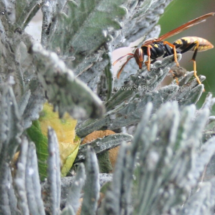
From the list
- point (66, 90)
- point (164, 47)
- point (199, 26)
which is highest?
point (199, 26)

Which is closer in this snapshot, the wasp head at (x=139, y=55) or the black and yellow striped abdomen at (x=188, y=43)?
the wasp head at (x=139, y=55)

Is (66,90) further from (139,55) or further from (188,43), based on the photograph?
(188,43)

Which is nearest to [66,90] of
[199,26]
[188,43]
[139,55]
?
[139,55]

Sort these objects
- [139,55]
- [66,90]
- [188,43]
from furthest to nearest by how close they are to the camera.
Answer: [188,43]
[139,55]
[66,90]

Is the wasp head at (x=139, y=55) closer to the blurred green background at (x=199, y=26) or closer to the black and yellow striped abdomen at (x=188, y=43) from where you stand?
the black and yellow striped abdomen at (x=188, y=43)

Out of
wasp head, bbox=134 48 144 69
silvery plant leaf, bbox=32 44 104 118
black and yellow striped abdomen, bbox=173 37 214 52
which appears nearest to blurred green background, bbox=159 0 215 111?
black and yellow striped abdomen, bbox=173 37 214 52

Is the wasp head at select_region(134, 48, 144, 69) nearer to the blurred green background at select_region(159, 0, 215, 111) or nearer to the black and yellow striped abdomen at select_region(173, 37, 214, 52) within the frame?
the black and yellow striped abdomen at select_region(173, 37, 214, 52)

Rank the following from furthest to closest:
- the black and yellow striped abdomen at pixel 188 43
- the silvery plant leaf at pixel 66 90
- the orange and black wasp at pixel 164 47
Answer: the black and yellow striped abdomen at pixel 188 43 < the orange and black wasp at pixel 164 47 < the silvery plant leaf at pixel 66 90

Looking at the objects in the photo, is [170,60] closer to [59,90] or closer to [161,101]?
[161,101]

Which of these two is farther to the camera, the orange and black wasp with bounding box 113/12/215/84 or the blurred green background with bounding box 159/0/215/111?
the blurred green background with bounding box 159/0/215/111

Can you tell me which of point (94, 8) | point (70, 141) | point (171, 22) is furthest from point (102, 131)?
point (171, 22)

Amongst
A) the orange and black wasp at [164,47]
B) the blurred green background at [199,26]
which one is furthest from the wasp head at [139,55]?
the blurred green background at [199,26]
